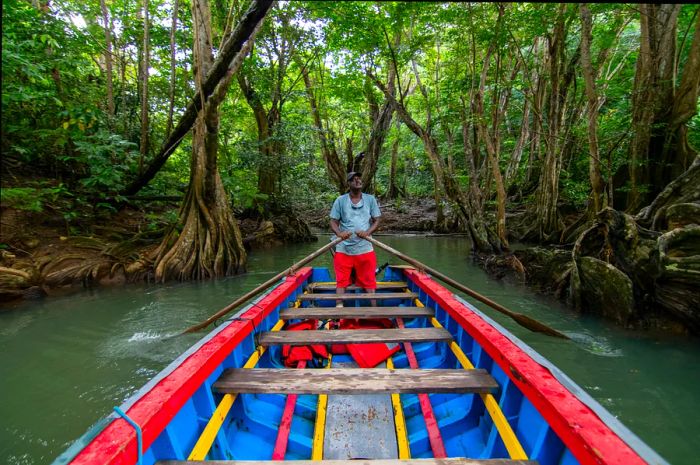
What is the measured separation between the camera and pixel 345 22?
8383 millimetres

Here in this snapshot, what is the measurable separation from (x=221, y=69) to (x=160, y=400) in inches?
228

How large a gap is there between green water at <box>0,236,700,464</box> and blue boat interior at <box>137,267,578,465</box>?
158cm

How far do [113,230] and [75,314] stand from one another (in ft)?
9.62

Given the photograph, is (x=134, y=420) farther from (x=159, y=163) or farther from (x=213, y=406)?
(x=159, y=163)

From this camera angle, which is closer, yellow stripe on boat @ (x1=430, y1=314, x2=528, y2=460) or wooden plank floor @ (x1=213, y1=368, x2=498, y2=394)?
yellow stripe on boat @ (x1=430, y1=314, x2=528, y2=460)

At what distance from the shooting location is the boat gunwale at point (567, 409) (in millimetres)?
1374

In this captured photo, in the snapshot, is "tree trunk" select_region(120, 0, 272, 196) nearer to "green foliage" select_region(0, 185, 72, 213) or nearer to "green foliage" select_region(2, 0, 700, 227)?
"green foliage" select_region(2, 0, 700, 227)

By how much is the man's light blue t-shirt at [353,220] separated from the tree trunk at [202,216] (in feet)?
13.0

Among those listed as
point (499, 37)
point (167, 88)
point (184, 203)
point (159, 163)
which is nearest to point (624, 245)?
point (499, 37)

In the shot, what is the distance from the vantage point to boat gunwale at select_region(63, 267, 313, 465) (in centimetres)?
138

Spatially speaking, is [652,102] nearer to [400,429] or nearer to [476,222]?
[476,222]

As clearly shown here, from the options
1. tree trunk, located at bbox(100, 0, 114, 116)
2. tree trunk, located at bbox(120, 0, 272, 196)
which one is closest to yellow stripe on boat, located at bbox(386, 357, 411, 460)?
tree trunk, located at bbox(120, 0, 272, 196)

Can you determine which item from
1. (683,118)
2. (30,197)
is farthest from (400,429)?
(683,118)

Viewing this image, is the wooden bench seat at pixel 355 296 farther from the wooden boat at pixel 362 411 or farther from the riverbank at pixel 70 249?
the riverbank at pixel 70 249
